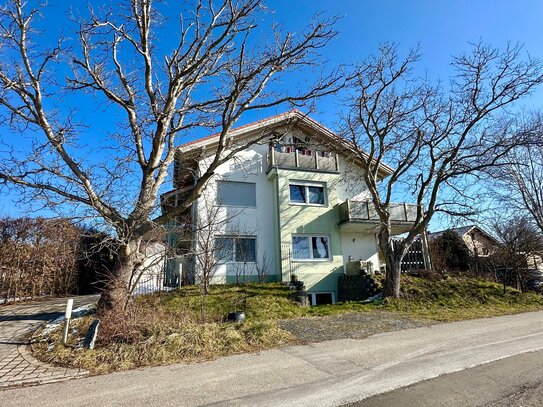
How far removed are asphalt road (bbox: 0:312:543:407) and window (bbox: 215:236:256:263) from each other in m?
9.90

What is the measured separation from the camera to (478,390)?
15.0 feet

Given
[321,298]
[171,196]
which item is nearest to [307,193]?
[321,298]

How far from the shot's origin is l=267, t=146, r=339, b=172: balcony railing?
1881 centimetres

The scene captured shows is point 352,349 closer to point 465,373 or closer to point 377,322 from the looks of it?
point 465,373

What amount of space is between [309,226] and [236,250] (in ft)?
13.7

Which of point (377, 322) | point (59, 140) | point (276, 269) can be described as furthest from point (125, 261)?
point (276, 269)

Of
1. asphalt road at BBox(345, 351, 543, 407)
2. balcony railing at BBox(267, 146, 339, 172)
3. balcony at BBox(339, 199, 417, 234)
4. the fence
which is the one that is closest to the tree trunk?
balcony at BBox(339, 199, 417, 234)

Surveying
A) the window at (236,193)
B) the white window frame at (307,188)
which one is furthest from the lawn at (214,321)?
the white window frame at (307,188)

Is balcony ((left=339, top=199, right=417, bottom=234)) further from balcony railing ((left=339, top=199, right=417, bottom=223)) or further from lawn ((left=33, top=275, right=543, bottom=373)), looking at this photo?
lawn ((left=33, top=275, right=543, bottom=373))

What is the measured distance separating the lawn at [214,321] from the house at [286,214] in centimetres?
271

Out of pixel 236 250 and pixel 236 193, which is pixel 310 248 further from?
pixel 236 193

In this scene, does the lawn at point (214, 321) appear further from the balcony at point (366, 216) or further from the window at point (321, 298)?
the balcony at point (366, 216)

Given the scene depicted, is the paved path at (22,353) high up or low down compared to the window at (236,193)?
down

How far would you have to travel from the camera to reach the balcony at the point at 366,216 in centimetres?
1852
